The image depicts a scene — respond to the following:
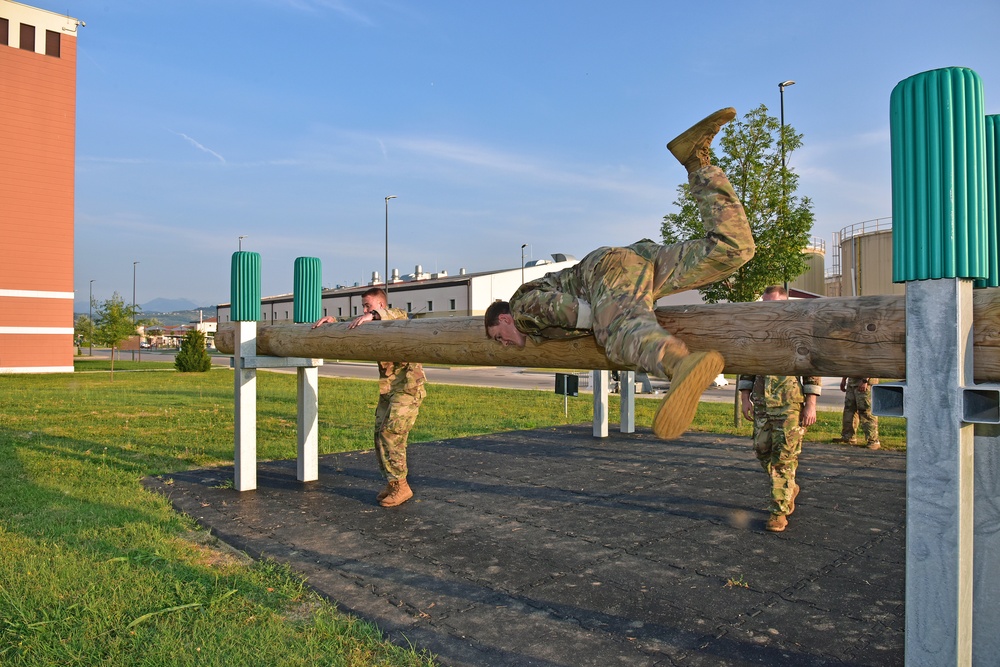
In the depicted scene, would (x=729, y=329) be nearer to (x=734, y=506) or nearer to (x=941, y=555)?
(x=941, y=555)

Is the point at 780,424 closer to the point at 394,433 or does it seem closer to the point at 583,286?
the point at 583,286

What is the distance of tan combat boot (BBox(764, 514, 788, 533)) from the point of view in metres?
4.99

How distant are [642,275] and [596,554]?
7.35ft

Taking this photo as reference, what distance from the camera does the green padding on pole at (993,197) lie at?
2.37m

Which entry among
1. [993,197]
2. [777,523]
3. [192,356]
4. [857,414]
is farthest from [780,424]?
[192,356]

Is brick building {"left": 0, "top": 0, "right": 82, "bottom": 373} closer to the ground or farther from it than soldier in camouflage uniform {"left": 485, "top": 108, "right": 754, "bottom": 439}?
farther from it

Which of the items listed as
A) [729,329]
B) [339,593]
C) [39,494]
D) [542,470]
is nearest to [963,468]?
[729,329]

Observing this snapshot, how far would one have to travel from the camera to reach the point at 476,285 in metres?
46.9

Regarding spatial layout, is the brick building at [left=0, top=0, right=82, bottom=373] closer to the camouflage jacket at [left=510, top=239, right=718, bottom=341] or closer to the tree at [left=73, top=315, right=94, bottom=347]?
the tree at [left=73, top=315, right=94, bottom=347]

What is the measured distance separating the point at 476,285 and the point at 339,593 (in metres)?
43.4

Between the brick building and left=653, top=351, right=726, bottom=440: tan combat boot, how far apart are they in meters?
32.8

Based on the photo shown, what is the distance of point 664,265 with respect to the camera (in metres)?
3.26

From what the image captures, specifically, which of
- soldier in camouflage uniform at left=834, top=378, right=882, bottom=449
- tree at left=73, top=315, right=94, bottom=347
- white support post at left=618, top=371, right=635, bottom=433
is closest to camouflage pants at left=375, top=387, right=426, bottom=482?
white support post at left=618, top=371, right=635, bottom=433

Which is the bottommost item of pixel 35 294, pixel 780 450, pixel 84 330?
pixel 780 450
